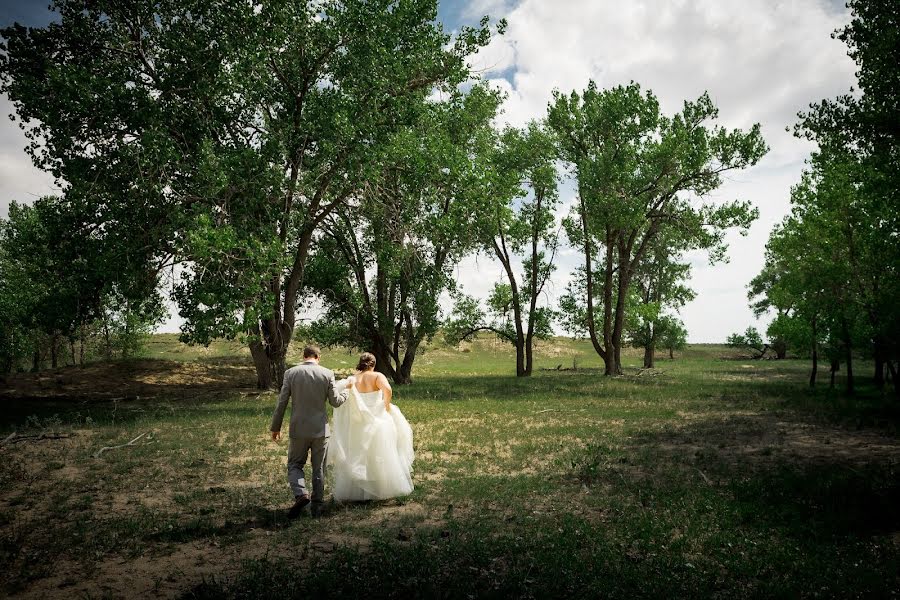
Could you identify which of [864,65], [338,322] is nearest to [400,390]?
[338,322]

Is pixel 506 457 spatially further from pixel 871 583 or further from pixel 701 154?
pixel 701 154

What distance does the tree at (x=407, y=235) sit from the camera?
25984 millimetres

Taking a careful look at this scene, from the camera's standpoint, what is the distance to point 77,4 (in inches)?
922

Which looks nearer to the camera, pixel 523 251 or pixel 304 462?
pixel 304 462

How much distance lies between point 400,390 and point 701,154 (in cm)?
2638

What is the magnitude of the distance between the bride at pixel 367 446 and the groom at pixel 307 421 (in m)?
0.59

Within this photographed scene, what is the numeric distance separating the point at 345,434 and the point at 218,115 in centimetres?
2079

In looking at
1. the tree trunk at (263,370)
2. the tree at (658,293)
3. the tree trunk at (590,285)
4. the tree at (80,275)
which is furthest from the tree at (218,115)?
the tree at (658,293)

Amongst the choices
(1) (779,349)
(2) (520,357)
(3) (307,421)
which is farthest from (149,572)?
(1) (779,349)

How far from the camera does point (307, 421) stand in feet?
32.3

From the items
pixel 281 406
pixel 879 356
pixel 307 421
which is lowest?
pixel 307 421

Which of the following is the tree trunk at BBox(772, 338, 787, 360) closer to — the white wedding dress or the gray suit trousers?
the white wedding dress

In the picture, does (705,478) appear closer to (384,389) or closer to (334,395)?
(384,389)

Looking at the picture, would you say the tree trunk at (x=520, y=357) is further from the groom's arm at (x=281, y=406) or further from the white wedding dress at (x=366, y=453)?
the groom's arm at (x=281, y=406)
